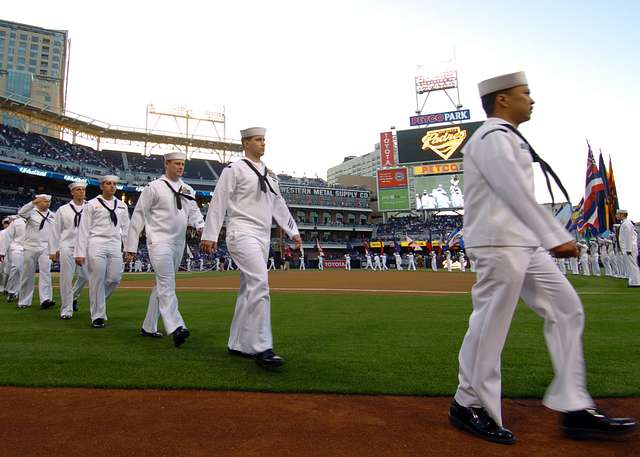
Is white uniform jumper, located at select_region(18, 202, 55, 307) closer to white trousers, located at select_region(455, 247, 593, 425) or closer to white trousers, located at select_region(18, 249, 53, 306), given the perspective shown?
white trousers, located at select_region(18, 249, 53, 306)

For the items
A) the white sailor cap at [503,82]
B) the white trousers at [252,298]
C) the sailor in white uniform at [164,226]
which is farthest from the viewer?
the sailor in white uniform at [164,226]

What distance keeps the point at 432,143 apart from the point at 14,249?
145 ft

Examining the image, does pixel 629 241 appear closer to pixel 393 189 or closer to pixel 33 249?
pixel 33 249

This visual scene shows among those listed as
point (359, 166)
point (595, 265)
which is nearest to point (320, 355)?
point (595, 265)

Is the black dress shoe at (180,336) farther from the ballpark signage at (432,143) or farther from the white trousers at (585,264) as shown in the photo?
the ballpark signage at (432,143)

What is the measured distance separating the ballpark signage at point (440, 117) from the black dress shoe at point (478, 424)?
Result: 5159 centimetres


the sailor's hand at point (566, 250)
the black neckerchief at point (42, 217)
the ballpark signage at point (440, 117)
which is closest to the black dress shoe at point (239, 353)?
the sailor's hand at point (566, 250)

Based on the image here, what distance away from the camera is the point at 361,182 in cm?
8525

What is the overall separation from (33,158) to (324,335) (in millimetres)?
50279

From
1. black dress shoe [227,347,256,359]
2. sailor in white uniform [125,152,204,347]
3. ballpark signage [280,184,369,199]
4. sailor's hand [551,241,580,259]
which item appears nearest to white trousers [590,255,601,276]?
sailor in white uniform [125,152,204,347]

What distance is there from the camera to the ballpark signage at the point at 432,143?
47.8m

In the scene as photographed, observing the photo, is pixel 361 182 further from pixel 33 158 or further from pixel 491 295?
pixel 491 295

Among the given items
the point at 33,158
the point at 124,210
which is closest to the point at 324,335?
the point at 124,210

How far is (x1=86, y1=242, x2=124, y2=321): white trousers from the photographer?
6.38m
